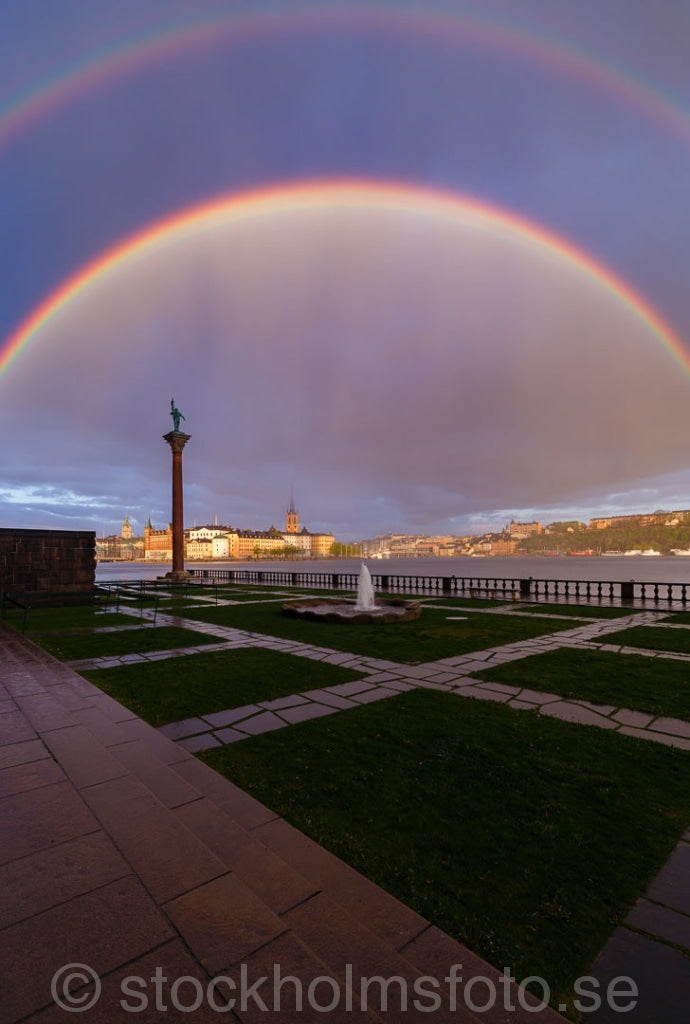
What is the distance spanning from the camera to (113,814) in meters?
2.82

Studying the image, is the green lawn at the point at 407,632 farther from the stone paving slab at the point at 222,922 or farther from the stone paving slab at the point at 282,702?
the stone paving slab at the point at 222,922

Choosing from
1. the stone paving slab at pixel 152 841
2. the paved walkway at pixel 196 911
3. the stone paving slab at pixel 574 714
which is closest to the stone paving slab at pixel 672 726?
the stone paving slab at pixel 574 714

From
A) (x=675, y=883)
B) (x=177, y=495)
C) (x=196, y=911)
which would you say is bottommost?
(x=675, y=883)

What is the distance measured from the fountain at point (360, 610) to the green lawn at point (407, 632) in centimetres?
27

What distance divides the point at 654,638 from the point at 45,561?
761 inches

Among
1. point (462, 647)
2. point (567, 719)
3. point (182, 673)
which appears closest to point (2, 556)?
point (182, 673)

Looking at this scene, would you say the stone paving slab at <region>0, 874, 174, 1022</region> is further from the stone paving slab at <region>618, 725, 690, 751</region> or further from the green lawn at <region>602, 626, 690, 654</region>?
the green lawn at <region>602, 626, 690, 654</region>

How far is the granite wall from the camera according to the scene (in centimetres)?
1673

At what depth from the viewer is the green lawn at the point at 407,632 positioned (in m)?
8.81

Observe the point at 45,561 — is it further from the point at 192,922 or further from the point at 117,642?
the point at 192,922

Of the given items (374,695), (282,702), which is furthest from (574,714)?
(282,702)

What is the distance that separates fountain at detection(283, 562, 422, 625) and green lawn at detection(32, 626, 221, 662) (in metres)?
3.31

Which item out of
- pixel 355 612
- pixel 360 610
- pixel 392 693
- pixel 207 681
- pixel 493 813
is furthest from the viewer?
pixel 360 610

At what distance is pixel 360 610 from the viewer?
1377 centimetres
